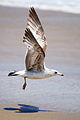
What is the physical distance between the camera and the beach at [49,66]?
607 cm

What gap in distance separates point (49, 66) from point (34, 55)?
200 cm

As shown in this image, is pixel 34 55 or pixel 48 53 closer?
pixel 34 55

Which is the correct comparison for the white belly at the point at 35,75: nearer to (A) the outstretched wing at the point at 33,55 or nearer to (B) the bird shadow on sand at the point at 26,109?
(A) the outstretched wing at the point at 33,55

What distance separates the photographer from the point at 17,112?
5953 millimetres

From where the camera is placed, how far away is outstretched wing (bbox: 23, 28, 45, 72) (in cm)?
615

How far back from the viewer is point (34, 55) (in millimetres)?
6309

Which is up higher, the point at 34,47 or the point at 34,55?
the point at 34,47

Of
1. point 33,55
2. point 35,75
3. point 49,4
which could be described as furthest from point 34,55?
point 49,4

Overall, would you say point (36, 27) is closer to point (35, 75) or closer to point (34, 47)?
point (34, 47)

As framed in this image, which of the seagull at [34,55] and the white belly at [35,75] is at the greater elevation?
the seagull at [34,55]

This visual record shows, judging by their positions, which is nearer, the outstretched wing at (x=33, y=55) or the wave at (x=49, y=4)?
the outstretched wing at (x=33, y=55)

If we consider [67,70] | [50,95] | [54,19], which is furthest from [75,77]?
[54,19]

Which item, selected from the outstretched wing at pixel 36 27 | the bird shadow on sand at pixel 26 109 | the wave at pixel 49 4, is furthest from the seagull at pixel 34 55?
the wave at pixel 49 4

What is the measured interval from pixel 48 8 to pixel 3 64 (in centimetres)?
505
